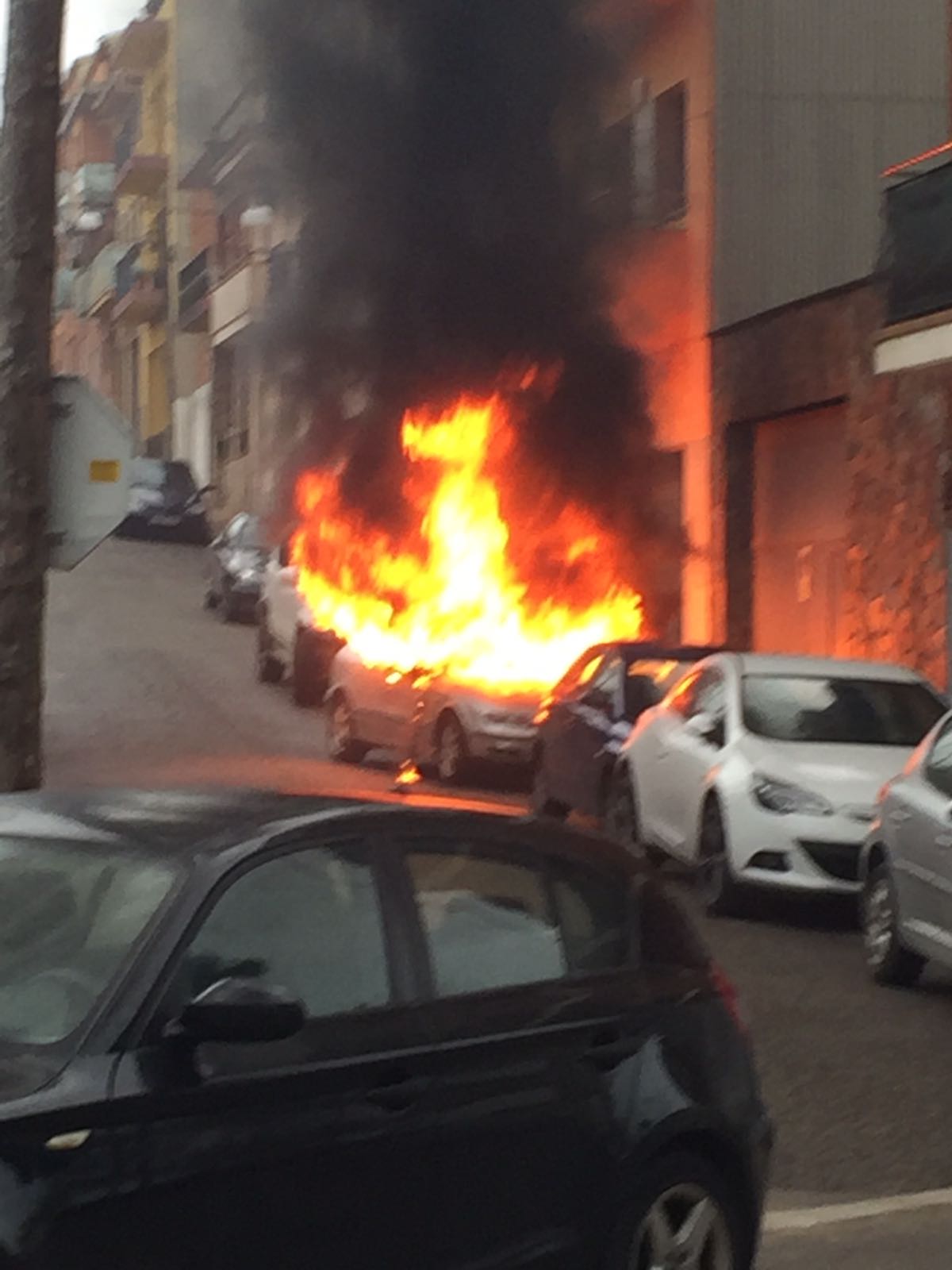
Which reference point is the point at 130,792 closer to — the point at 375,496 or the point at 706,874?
the point at 706,874

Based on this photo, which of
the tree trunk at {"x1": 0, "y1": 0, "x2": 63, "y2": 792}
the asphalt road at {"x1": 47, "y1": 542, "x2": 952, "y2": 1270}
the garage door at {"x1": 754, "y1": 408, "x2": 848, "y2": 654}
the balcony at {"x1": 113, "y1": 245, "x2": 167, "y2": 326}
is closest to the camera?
the asphalt road at {"x1": 47, "y1": 542, "x2": 952, "y2": 1270}

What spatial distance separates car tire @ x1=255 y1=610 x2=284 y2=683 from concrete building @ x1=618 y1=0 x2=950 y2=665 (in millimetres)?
4811

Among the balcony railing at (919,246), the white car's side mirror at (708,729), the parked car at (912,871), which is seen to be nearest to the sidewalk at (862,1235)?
the parked car at (912,871)

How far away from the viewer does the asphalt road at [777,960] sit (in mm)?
8477

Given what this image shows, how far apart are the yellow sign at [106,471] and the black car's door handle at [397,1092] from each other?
4.28 meters

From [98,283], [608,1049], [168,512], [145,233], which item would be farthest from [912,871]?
[98,283]

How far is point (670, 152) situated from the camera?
30047mm

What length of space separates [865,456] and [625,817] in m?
8.62

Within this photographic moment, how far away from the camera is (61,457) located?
9109 millimetres

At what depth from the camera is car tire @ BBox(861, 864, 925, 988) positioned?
471 inches

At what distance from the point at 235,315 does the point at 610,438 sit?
1414 centimetres

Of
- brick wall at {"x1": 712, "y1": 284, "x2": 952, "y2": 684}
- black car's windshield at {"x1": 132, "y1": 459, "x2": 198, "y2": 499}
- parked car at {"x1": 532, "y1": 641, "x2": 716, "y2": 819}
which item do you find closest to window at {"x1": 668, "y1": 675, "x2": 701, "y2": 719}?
parked car at {"x1": 532, "y1": 641, "x2": 716, "y2": 819}

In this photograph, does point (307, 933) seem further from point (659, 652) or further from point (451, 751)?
point (451, 751)

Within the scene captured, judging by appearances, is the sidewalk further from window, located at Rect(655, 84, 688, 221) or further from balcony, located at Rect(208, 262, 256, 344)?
balcony, located at Rect(208, 262, 256, 344)
